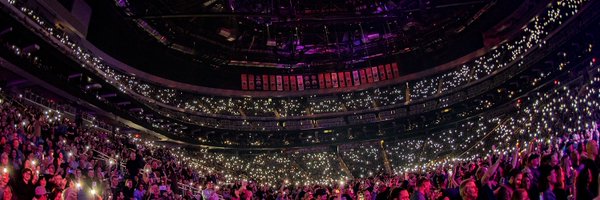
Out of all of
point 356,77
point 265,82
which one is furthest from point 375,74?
point 265,82

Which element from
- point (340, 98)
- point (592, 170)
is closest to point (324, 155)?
point (340, 98)

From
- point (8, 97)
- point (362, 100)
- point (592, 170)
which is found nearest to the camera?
point (592, 170)

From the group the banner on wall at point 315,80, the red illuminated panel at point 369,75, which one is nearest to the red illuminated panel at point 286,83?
the banner on wall at point 315,80

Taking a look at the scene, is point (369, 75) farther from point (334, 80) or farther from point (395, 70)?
point (334, 80)

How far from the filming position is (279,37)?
1219 inches

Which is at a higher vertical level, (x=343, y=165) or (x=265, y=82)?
(x=265, y=82)

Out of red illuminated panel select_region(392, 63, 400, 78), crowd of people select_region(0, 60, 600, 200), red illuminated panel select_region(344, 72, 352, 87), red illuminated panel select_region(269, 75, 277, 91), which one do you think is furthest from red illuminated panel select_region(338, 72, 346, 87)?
crowd of people select_region(0, 60, 600, 200)

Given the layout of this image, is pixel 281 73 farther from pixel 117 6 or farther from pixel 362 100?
pixel 117 6

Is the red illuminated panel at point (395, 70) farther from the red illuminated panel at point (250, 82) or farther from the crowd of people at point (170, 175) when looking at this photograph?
the crowd of people at point (170, 175)

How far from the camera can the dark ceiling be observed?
26.5 metres

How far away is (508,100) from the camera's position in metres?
26.4

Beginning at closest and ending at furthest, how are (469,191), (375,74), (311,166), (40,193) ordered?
(469,191) → (40,193) → (311,166) → (375,74)

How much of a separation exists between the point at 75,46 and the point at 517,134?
22.2m

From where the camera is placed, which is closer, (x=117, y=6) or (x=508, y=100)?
(x=117, y=6)
